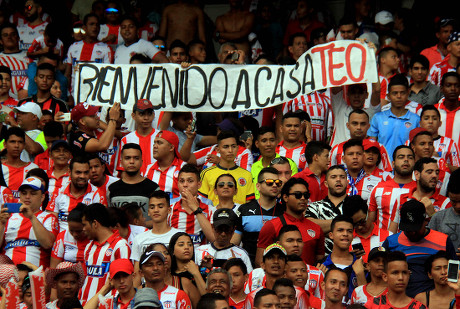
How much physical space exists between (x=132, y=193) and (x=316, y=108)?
11.1 feet

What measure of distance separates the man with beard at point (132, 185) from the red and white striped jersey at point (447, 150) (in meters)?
3.25

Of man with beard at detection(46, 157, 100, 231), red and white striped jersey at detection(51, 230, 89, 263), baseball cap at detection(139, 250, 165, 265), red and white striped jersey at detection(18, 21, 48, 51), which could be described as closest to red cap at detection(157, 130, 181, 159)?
man with beard at detection(46, 157, 100, 231)

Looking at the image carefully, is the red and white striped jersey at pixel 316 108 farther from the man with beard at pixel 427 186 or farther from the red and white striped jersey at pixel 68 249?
the red and white striped jersey at pixel 68 249

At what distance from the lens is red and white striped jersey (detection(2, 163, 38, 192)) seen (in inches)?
483

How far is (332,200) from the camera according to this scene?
37.0 ft

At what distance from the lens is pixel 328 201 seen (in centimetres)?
1127

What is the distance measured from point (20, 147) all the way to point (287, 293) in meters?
4.40

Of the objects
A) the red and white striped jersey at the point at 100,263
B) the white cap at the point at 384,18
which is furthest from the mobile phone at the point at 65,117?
the white cap at the point at 384,18

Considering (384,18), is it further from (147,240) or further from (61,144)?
(147,240)

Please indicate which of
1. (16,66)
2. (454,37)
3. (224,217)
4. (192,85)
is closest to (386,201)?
(224,217)

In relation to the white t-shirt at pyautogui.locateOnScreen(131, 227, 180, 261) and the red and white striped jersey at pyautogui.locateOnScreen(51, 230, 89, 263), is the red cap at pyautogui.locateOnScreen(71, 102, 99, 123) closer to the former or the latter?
the red and white striped jersey at pyautogui.locateOnScreen(51, 230, 89, 263)

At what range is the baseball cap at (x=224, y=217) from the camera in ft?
34.3

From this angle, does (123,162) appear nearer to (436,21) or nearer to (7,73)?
(7,73)

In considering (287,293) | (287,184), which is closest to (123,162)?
(287,184)
